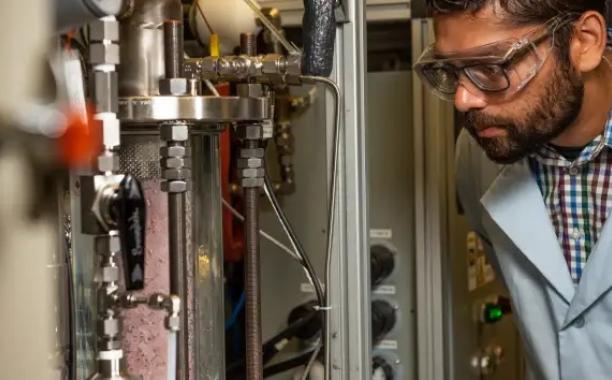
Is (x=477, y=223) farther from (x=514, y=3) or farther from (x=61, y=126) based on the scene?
(x=61, y=126)

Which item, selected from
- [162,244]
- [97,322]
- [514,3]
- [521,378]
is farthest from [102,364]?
[521,378]

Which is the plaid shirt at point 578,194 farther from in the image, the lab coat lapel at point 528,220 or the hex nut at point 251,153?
the hex nut at point 251,153

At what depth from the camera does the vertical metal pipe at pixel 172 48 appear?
909 millimetres

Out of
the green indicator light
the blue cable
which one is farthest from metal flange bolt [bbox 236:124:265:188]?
the green indicator light

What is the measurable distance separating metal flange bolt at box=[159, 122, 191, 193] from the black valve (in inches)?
5.3

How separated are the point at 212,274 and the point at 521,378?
148 centimetres

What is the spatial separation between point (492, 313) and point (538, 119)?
0.78 m

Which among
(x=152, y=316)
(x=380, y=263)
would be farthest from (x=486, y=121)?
(x=152, y=316)

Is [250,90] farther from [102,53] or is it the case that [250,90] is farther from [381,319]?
[381,319]

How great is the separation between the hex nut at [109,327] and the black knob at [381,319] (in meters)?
0.96

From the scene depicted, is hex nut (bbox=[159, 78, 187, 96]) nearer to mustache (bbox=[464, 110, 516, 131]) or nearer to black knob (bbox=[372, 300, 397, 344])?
mustache (bbox=[464, 110, 516, 131])

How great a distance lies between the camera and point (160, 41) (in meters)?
0.94

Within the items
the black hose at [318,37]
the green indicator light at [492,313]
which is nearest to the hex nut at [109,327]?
the black hose at [318,37]

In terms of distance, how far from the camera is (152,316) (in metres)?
→ 0.95
